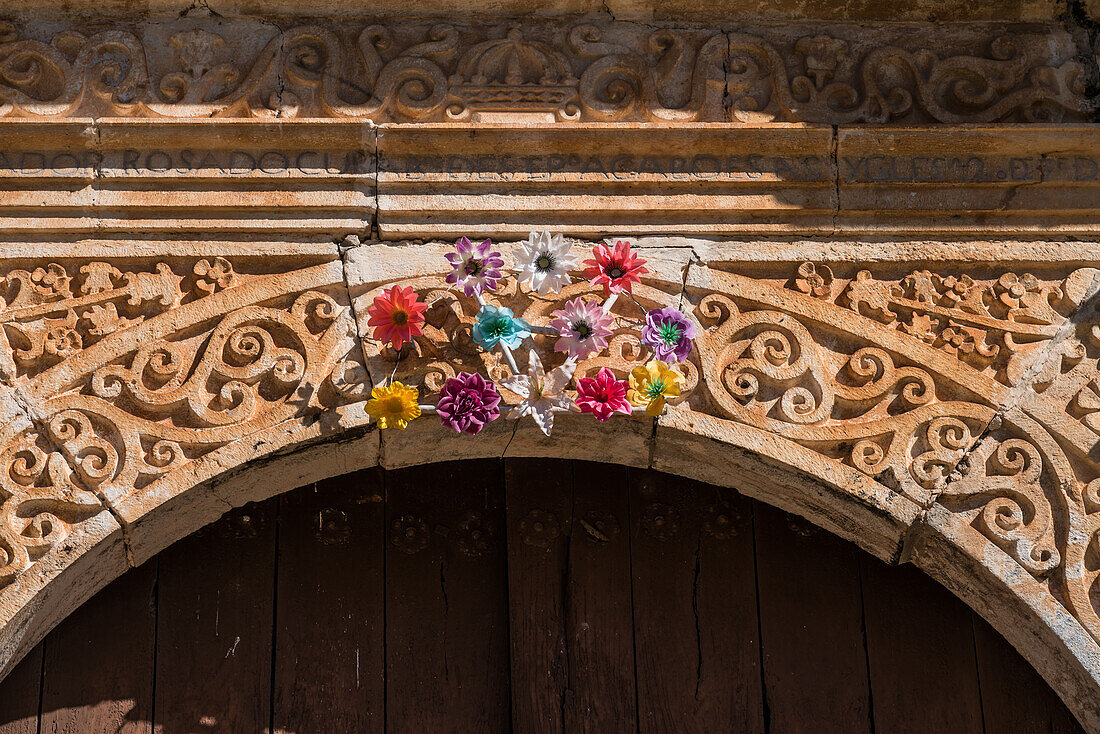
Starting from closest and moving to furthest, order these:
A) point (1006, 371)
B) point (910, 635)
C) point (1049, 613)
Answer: point (1049, 613) → point (1006, 371) → point (910, 635)

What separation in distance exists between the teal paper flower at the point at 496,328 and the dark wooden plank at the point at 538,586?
463mm

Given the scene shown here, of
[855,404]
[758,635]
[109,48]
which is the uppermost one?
[109,48]

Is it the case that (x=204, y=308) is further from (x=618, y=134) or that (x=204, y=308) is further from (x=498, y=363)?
(x=618, y=134)

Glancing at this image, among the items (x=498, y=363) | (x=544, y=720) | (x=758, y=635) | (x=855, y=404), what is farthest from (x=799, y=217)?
(x=544, y=720)

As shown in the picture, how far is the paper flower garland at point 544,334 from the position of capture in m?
2.27

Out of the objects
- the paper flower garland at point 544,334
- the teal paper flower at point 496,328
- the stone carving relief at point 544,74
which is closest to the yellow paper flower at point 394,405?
the paper flower garland at point 544,334

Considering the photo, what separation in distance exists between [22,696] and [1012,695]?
6.70 feet

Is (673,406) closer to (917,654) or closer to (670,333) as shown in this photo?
(670,333)

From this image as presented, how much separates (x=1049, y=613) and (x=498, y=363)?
1.14 metres

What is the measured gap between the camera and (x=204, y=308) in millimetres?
2410

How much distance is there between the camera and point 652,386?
2270 millimetres

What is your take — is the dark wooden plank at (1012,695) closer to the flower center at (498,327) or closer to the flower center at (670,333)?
Result: the flower center at (670,333)

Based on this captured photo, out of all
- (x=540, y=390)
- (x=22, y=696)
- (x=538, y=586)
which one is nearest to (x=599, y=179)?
(x=540, y=390)

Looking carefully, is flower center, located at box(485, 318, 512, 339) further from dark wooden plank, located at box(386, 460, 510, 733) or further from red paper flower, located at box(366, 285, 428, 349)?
dark wooden plank, located at box(386, 460, 510, 733)
